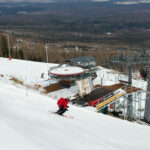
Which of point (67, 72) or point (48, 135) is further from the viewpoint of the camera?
point (67, 72)

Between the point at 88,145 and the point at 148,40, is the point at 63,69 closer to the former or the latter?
the point at 88,145

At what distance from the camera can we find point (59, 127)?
7.18 meters

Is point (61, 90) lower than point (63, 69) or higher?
lower

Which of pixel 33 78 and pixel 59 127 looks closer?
pixel 59 127

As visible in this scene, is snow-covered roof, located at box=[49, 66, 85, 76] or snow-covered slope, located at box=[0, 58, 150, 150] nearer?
snow-covered slope, located at box=[0, 58, 150, 150]

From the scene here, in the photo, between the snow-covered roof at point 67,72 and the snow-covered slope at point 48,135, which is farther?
the snow-covered roof at point 67,72

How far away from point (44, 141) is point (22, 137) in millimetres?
527

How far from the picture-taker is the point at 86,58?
31.8 metres

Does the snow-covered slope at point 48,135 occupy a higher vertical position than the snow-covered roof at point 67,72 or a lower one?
higher

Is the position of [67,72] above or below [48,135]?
below

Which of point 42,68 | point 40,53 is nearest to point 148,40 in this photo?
point 40,53

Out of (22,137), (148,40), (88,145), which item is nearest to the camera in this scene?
(22,137)

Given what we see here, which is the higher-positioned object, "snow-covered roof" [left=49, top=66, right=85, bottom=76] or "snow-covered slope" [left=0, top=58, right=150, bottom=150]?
"snow-covered slope" [left=0, top=58, right=150, bottom=150]

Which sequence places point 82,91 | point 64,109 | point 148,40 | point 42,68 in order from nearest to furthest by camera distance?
point 64,109, point 82,91, point 42,68, point 148,40
